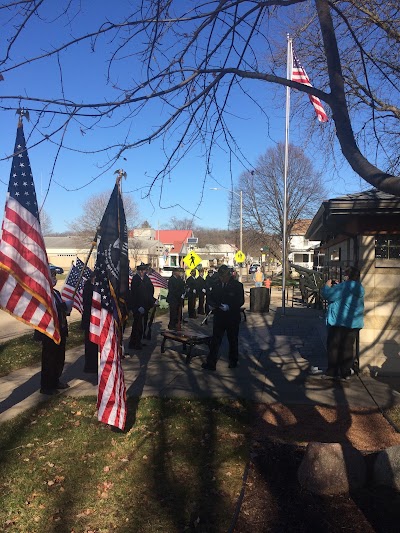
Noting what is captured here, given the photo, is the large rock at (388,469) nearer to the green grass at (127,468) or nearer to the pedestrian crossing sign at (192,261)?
the green grass at (127,468)

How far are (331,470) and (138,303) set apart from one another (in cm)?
677

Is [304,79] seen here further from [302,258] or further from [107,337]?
[302,258]

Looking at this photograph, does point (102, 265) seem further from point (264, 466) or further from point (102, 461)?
point (264, 466)

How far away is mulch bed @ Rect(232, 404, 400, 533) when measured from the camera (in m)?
3.47

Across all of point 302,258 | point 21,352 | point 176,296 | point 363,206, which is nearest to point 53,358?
point 21,352

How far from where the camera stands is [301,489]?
13.0ft

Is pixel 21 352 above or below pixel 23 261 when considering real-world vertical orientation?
below

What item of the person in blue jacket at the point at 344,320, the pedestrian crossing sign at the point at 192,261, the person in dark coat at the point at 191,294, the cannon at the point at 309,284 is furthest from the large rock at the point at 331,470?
the pedestrian crossing sign at the point at 192,261

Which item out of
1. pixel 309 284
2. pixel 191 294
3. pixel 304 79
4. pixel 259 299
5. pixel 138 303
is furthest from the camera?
pixel 309 284

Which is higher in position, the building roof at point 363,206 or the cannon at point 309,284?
the building roof at point 363,206

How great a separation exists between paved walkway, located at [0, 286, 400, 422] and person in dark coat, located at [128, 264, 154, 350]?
0.33m

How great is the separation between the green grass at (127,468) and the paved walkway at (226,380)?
65 cm

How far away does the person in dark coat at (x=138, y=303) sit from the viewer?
33.1ft

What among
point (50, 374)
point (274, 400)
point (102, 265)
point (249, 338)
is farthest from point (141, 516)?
point (249, 338)
